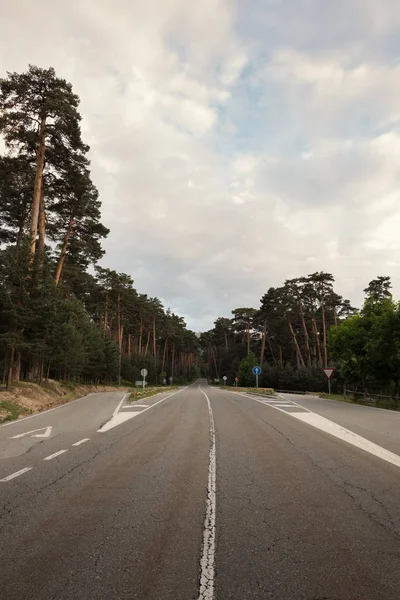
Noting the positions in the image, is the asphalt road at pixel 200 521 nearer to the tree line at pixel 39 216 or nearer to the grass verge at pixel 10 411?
the grass verge at pixel 10 411

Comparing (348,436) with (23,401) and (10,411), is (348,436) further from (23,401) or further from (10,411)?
(23,401)

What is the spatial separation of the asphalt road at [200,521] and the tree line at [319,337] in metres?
16.9

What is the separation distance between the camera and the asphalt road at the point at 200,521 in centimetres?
313

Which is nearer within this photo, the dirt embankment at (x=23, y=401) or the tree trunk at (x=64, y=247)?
the dirt embankment at (x=23, y=401)

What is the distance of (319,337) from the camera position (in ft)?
235

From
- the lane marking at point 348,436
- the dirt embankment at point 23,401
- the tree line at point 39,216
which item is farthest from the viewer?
the tree line at point 39,216

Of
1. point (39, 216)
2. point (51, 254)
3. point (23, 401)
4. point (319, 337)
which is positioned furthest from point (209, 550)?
point (319, 337)

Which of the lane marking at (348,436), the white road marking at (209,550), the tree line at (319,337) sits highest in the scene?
the tree line at (319,337)

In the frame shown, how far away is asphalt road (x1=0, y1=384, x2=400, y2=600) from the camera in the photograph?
123 inches

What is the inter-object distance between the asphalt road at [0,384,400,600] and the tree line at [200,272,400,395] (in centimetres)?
1692

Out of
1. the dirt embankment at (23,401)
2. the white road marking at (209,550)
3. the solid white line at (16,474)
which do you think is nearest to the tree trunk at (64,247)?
the dirt embankment at (23,401)

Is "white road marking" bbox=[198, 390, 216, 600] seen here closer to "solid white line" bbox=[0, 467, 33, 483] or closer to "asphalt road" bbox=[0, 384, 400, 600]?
"asphalt road" bbox=[0, 384, 400, 600]

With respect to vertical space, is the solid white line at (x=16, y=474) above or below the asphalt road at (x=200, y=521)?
below

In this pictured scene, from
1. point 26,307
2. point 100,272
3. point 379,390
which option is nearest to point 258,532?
point 26,307
